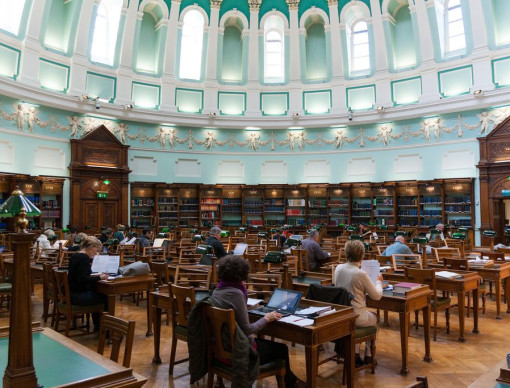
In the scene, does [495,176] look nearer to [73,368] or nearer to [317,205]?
[317,205]

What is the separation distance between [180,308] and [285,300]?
1139 millimetres

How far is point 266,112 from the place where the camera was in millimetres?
19297

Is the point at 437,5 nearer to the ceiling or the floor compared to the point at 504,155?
nearer to the ceiling

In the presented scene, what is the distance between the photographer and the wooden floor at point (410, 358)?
4.39 metres

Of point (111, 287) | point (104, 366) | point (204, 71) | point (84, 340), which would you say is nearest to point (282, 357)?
point (104, 366)

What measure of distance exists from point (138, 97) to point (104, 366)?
17066 millimetres

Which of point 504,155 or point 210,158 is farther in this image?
point 210,158

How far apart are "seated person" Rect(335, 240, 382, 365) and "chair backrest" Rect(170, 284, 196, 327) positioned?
1.61 meters

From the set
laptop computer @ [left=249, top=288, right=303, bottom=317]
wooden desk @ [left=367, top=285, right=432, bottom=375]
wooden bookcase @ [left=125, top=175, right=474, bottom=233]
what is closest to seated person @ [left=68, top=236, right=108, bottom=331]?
laptop computer @ [left=249, top=288, right=303, bottom=317]

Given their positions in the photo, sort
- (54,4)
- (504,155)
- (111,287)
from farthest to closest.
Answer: (54,4) → (504,155) → (111,287)

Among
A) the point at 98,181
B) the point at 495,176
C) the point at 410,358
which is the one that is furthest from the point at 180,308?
the point at 495,176

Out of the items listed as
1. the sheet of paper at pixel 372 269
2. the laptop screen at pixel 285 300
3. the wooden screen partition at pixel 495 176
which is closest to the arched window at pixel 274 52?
the wooden screen partition at pixel 495 176

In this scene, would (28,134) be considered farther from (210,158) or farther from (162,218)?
(210,158)

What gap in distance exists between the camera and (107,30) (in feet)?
57.8
